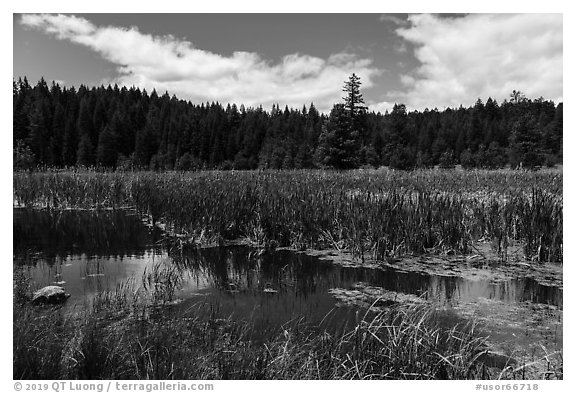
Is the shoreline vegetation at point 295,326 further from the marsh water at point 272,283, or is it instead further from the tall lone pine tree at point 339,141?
the tall lone pine tree at point 339,141

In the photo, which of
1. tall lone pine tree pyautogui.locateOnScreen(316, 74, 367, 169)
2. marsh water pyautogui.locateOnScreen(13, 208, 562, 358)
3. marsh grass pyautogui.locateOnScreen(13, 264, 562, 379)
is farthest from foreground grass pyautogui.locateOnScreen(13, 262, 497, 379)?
tall lone pine tree pyautogui.locateOnScreen(316, 74, 367, 169)

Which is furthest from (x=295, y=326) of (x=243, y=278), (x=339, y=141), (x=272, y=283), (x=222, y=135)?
(x=222, y=135)

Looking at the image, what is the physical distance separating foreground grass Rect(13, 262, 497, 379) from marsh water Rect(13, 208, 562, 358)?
27.0 inches

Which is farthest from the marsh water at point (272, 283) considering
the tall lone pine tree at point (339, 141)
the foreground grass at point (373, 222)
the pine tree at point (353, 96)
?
the pine tree at point (353, 96)

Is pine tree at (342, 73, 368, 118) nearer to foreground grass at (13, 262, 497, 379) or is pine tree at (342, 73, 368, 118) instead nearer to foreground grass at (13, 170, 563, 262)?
foreground grass at (13, 170, 563, 262)

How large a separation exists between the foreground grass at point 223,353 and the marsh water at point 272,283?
2.25ft

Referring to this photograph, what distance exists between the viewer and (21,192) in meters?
13.9

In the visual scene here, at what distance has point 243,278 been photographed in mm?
5801

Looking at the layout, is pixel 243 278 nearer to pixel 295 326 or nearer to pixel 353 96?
pixel 295 326

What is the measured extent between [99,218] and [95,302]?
307 inches

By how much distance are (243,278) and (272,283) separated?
51cm

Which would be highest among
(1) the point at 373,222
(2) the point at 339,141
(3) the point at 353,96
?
(3) the point at 353,96

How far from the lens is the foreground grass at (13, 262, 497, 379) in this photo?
2936 millimetres
